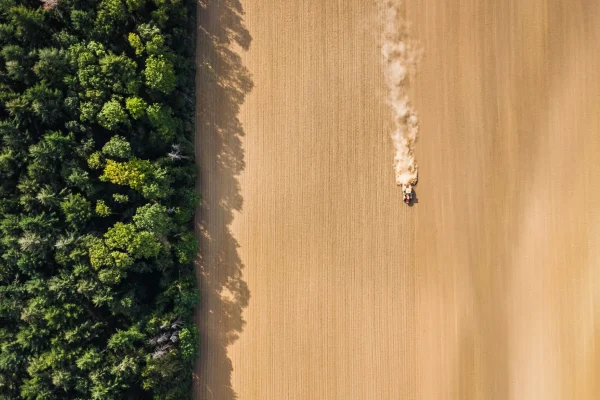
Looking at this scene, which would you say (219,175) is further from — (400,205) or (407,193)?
(407,193)

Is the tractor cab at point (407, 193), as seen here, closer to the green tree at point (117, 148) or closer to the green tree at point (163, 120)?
the green tree at point (163, 120)

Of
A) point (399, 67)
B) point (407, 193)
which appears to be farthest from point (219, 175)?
point (399, 67)

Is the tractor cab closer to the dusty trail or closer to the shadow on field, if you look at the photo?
the dusty trail

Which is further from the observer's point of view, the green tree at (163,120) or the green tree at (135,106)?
→ the green tree at (163,120)

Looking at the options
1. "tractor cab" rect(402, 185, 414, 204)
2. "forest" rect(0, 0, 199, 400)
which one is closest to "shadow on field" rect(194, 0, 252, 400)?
"forest" rect(0, 0, 199, 400)

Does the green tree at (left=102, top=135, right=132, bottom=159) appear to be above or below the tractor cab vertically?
above

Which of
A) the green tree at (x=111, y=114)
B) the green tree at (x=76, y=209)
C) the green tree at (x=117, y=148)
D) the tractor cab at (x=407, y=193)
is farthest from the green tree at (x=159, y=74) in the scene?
the tractor cab at (x=407, y=193)

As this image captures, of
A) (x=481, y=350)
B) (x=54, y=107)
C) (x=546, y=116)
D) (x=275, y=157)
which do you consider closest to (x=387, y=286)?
(x=481, y=350)

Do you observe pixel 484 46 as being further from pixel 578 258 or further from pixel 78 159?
pixel 78 159
